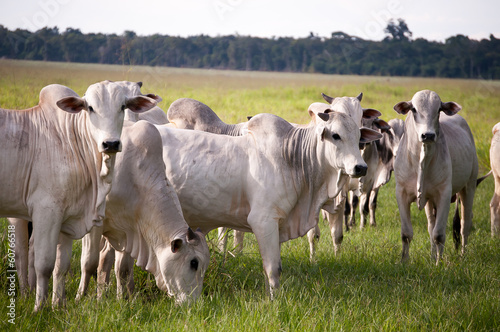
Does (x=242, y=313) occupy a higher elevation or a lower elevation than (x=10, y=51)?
lower

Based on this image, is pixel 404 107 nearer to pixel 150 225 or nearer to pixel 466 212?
pixel 466 212

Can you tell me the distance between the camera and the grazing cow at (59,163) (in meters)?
3.56

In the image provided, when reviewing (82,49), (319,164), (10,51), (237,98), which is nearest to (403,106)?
(319,164)

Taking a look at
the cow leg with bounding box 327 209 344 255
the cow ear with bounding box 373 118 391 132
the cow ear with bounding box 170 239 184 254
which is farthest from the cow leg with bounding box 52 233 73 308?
the cow ear with bounding box 373 118 391 132

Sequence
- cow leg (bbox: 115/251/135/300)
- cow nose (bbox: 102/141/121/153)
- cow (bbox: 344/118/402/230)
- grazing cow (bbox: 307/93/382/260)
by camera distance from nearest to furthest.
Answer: cow nose (bbox: 102/141/121/153) < cow leg (bbox: 115/251/135/300) < grazing cow (bbox: 307/93/382/260) < cow (bbox: 344/118/402/230)

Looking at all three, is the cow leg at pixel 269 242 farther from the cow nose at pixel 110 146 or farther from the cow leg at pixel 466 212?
the cow leg at pixel 466 212

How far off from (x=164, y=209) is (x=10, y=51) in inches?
397

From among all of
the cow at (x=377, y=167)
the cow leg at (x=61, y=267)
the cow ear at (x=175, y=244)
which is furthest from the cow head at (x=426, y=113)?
the cow leg at (x=61, y=267)

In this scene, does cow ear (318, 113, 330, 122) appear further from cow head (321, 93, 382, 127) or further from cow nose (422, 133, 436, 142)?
cow nose (422, 133, 436, 142)

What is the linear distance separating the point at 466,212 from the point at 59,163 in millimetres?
4999

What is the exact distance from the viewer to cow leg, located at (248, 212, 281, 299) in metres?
4.38

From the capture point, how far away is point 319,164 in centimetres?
458

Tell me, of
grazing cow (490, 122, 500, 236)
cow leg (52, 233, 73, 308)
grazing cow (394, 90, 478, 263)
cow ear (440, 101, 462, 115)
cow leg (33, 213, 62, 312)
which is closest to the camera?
cow leg (33, 213, 62, 312)

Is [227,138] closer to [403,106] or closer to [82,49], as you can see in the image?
[403,106]
